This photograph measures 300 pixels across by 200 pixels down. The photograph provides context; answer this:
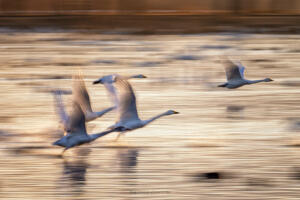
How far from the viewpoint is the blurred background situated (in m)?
6.89

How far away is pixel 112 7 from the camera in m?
30.0

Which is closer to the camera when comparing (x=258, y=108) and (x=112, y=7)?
(x=258, y=108)

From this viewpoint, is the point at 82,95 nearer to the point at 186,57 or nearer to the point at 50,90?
the point at 50,90

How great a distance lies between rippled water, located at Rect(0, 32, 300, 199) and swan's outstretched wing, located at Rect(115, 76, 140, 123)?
0.41m

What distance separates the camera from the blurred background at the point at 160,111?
689cm

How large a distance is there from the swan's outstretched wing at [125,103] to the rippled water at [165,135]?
41cm

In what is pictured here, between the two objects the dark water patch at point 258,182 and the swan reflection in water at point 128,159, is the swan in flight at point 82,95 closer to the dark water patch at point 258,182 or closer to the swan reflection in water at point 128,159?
the swan reflection in water at point 128,159

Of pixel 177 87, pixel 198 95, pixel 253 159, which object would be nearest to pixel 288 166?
pixel 253 159

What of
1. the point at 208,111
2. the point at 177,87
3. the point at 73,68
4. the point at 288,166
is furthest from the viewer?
the point at 73,68

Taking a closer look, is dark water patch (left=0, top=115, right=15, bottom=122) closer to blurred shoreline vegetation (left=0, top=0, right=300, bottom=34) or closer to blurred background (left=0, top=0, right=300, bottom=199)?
blurred background (left=0, top=0, right=300, bottom=199)

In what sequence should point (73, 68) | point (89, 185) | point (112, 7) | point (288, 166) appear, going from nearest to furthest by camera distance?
1. point (89, 185)
2. point (288, 166)
3. point (73, 68)
4. point (112, 7)

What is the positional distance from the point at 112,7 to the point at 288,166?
2336 cm

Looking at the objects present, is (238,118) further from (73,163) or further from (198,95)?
(73,163)

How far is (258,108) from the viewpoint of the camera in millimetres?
10641
